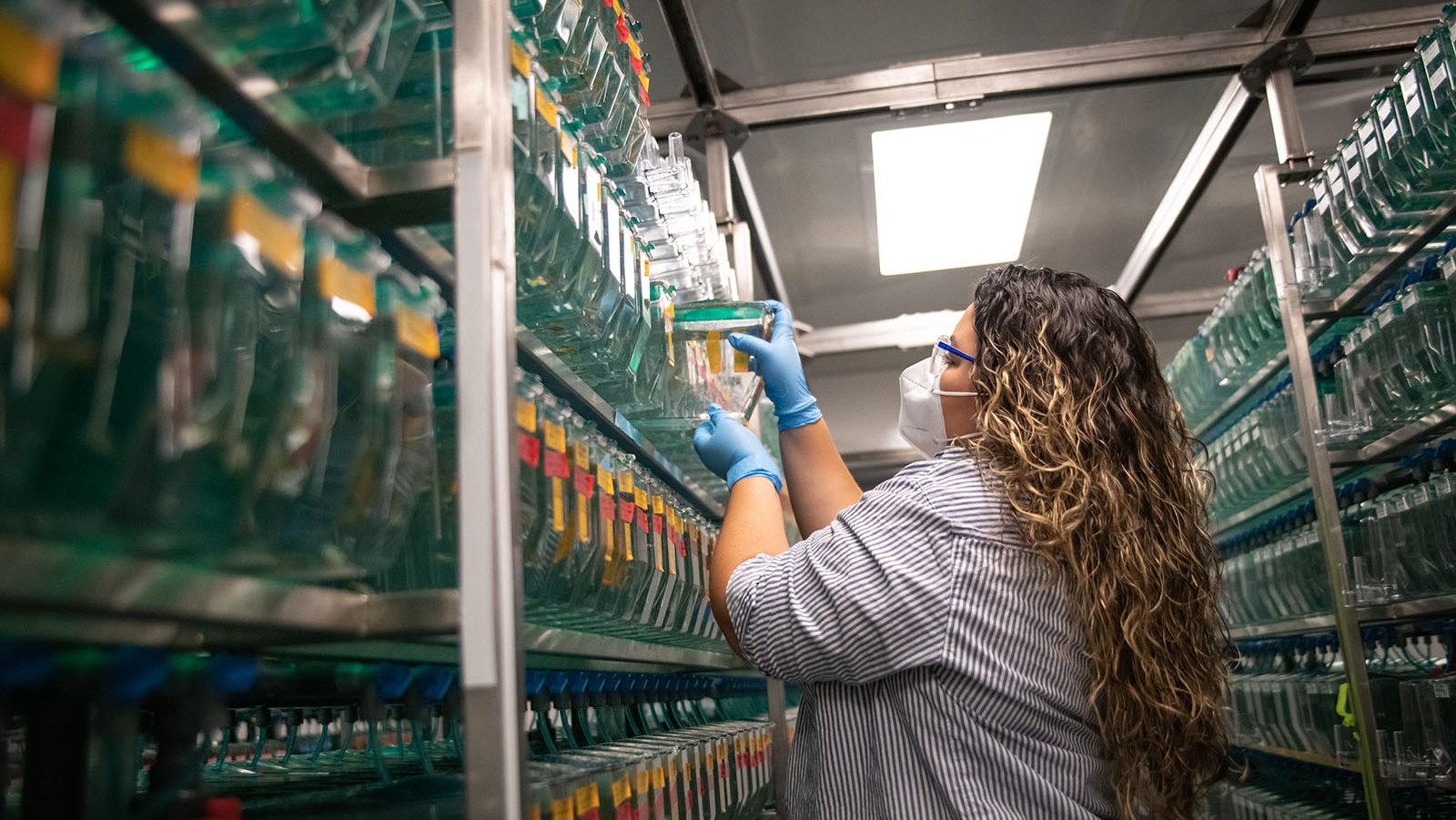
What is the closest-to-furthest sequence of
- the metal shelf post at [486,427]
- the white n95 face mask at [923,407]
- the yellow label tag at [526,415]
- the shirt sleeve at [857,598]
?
the metal shelf post at [486,427] < the yellow label tag at [526,415] < the shirt sleeve at [857,598] < the white n95 face mask at [923,407]

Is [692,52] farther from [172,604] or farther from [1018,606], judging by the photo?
[172,604]

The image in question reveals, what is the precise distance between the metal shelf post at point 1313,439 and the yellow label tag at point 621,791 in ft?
7.81

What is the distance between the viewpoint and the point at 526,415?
52.7 inches

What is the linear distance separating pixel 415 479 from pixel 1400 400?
115 inches

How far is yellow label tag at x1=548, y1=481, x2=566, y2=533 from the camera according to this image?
149cm

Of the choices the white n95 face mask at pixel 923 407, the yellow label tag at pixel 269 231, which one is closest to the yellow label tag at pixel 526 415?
the yellow label tag at pixel 269 231

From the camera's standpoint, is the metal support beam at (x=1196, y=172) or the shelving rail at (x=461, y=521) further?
the metal support beam at (x=1196, y=172)

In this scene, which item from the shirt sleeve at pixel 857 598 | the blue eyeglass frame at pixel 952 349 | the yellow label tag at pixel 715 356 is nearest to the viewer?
the shirt sleeve at pixel 857 598

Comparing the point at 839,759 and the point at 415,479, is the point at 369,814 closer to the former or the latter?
the point at 415,479

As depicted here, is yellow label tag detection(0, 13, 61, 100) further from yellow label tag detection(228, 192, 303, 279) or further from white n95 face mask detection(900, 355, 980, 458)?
white n95 face mask detection(900, 355, 980, 458)

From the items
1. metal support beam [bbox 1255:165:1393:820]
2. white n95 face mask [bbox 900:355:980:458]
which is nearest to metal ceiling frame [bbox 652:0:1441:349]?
metal support beam [bbox 1255:165:1393:820]

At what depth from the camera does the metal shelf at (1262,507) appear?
3520 millimetres

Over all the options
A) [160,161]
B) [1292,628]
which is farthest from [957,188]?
[160,161]

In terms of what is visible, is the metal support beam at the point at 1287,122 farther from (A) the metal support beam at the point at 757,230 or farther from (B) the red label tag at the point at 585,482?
(B) the red label tag at the point at 585,482
